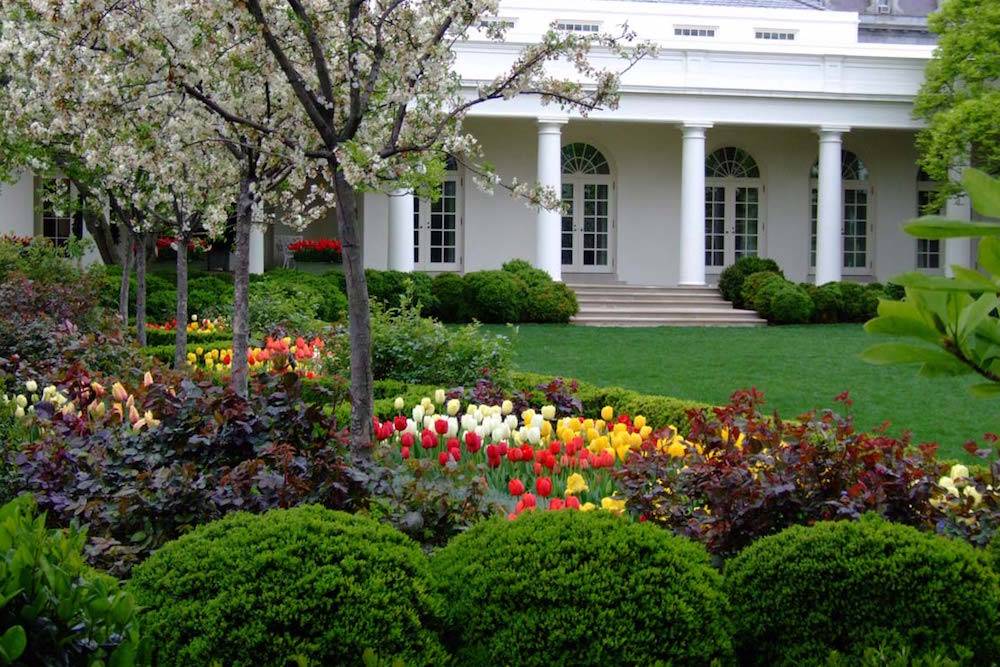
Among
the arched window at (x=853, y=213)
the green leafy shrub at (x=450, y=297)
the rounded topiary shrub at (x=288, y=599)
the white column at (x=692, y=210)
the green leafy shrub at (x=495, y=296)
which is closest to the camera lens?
the rounded topiary shrub at (x=288, y=599)

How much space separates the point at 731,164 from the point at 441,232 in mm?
7172

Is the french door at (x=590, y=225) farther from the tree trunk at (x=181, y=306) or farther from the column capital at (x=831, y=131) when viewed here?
the tree trunk at (x=181, y=306)

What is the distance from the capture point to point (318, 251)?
23.1m

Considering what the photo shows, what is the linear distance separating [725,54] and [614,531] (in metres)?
21.4

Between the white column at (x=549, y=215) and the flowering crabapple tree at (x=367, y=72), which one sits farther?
the white column at (x=549, y=215)

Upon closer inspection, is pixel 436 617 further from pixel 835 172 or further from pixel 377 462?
pixel 835 172

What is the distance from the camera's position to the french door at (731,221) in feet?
86.3

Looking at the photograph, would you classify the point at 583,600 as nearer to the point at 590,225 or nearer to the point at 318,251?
the point at 318,251

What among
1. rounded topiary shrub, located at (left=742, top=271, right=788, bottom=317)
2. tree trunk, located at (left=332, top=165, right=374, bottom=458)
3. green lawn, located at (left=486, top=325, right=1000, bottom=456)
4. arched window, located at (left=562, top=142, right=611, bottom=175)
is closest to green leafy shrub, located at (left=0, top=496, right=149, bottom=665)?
tree trunk, located at (left=332, top=165, right=374, bottom=458)

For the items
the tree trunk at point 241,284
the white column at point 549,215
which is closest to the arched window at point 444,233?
the white column at point 549,215

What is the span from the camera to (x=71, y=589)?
229 cm

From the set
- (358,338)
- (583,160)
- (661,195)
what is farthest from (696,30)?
(358,338)

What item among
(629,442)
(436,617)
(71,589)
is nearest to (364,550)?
(436,617)

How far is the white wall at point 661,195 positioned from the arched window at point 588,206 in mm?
240
